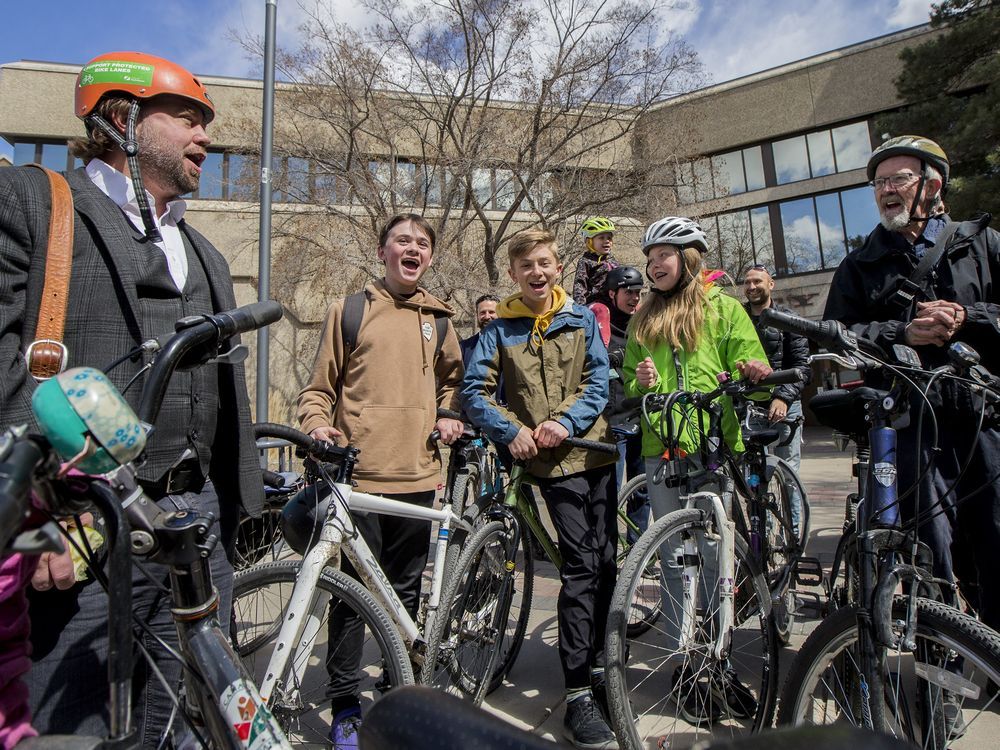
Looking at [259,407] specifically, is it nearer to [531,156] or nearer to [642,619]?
[642,619]

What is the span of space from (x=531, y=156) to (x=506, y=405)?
1195 cm

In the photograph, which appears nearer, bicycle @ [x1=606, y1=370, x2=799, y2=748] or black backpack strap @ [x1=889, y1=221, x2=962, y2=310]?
bicycle @ [x1=606, y1=370, x2=799, y2=748]

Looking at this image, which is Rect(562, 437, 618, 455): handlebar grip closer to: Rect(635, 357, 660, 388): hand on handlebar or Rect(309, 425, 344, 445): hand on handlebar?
Rect(635, 357, 660, 388): hand on handlebar

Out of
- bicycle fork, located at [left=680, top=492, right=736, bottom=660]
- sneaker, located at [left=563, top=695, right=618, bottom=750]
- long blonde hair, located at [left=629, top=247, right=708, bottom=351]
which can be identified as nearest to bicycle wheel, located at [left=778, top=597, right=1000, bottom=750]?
bicycle fork, located at [left=680, top=492, right=736, bottom=660]

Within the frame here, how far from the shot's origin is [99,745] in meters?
1.00

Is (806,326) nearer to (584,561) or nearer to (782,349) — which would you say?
(584,561)

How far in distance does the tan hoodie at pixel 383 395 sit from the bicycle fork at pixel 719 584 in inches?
47.1

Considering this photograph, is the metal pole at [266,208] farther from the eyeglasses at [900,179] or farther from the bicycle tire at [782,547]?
the eyeglasses at [900,179]

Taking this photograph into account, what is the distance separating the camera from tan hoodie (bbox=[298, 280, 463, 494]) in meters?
2.82

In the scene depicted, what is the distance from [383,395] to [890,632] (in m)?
2.07

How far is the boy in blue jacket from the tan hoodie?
255 mm

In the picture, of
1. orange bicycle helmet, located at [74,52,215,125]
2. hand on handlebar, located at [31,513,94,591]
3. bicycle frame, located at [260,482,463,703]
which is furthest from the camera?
bicycle frame, located at [260,482,463,703]

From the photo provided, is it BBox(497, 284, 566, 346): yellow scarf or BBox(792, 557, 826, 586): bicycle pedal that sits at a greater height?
BBox(497, 284, 566, 346): yellow scarf

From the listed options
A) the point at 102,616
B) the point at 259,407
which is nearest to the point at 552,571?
the point at 259,407
